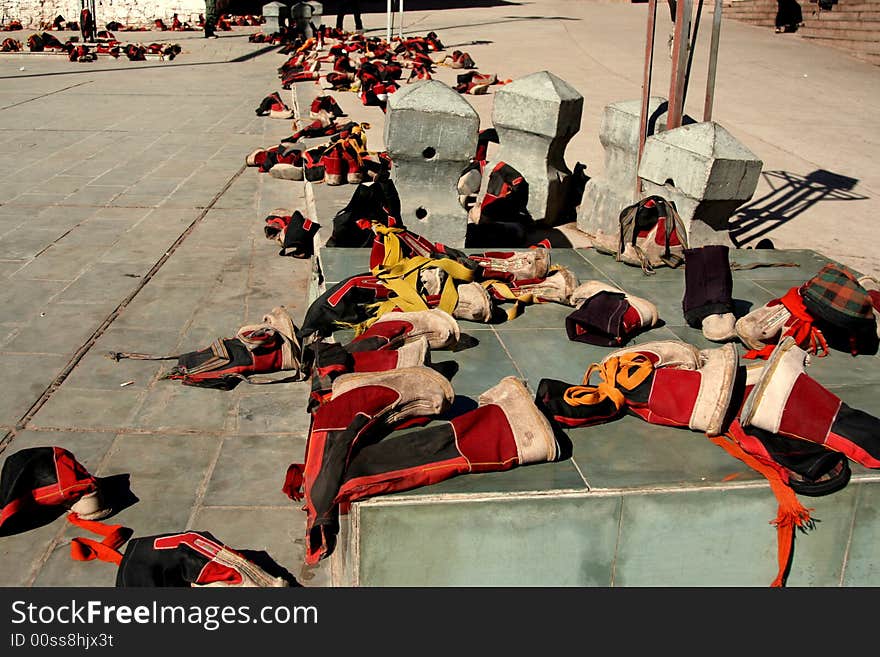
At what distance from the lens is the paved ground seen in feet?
13.7

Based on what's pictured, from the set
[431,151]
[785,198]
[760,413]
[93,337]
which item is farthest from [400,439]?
[785,198]

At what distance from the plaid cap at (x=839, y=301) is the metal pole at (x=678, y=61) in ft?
9.66

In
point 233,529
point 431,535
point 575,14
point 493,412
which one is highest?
point 575,14

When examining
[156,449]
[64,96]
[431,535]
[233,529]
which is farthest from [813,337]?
[64,96]

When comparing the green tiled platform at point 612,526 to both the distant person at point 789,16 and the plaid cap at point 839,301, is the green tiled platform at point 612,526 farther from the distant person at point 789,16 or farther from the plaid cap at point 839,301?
the distant person at point 789,16

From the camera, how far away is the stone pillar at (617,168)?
25.3ft

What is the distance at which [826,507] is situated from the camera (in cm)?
336

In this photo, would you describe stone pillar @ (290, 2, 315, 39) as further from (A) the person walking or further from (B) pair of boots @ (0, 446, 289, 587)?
(B) pair of boots @ (0, 446, 289, 587)

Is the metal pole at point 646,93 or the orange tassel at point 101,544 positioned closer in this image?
the orange tassel at point 101,544

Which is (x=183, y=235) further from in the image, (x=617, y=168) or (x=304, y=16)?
(x=304, y=16)

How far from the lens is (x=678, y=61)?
7094 millimetres

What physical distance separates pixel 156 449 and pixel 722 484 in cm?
274

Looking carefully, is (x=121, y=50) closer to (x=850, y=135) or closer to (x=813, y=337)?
(x=850, y=135)

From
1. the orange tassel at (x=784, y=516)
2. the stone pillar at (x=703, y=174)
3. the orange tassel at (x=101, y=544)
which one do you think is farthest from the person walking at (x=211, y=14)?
the orange tassel at (x=784, y=516)
